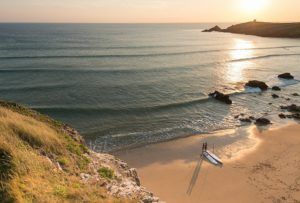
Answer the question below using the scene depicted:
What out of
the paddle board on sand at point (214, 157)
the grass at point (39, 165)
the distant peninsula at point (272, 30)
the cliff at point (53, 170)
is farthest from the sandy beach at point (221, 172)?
the distant peninsula at point (272, 30)

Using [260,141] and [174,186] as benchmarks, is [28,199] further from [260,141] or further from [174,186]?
[260,141]

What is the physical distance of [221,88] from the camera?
45.7m

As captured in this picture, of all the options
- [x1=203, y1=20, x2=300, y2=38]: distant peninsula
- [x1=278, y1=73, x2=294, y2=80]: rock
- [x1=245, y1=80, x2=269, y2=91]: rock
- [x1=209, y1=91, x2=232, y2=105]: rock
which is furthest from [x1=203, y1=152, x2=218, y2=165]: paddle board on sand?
[x1=203, y1=20, x2=300, y2=38]: distant peninsula

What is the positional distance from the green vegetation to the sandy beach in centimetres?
567

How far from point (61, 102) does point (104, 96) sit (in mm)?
5804

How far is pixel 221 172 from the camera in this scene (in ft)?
72.4

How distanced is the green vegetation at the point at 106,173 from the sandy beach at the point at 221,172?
5668 mm

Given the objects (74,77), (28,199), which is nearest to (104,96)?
(74,77)

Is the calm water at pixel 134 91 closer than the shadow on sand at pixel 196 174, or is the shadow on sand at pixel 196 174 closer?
the shadow on sand at pixel 196 174

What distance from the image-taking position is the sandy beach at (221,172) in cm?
1927

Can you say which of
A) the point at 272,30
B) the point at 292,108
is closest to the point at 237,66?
the point at 292,108

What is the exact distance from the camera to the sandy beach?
19.3 m

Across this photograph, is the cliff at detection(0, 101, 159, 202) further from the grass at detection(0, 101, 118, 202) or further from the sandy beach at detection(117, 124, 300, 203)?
the sandy beach at detection(117, 124, 300, 203)

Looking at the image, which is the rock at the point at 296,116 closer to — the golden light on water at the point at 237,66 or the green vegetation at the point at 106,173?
the golden light on water at the point at 237,66
